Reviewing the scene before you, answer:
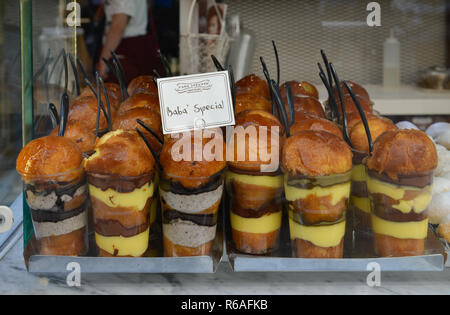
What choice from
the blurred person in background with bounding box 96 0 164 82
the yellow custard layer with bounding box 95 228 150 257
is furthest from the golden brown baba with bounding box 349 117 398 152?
the blurred person in background with bounding box 96 0 164 82

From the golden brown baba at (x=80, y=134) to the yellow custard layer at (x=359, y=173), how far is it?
50 centimetres

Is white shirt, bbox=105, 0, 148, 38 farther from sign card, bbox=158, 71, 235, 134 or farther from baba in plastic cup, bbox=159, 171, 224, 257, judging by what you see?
baba in plastic cup, bbox=159, 171, 224, 257

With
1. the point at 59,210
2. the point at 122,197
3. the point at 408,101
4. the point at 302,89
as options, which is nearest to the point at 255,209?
the point at 122,197

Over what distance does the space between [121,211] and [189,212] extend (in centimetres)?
11

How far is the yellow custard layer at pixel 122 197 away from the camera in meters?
0.81

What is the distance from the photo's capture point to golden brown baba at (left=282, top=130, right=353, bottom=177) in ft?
2.61

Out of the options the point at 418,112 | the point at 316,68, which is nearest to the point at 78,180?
the point at 316,68

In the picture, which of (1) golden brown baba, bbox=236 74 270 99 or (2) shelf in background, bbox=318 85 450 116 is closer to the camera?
(1) golden brown baba, bbox=236 74 270 99

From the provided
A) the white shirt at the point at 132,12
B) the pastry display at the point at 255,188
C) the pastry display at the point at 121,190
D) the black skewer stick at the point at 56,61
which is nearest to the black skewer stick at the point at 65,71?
the black skewer stick at the point at 56,61

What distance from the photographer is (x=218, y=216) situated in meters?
0.90

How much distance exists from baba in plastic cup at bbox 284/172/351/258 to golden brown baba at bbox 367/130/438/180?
0.22 feet

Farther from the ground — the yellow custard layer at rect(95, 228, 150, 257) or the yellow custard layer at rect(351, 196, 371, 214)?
the yellow custard layer at rect(351, 196, 371, 214)

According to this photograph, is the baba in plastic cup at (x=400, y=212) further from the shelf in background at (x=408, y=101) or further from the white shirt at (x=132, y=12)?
the white shirt at (x=132, y=12)

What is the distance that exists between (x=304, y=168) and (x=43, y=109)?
1.91 feet
